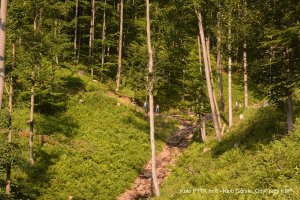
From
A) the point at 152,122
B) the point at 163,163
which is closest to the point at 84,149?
the point at 163,163

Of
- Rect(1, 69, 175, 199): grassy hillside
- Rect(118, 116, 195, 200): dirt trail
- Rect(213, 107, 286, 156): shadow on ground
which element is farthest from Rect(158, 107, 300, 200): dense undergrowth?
Rect(1, 69, 175, 199): grassy hillside

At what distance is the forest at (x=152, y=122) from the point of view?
13.0 metres

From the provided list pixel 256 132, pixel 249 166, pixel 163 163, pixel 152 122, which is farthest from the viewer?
pixel 163 163

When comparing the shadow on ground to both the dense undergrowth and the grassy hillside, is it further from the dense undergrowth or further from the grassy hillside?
the grassy hillside

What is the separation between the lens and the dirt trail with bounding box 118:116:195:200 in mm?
20234

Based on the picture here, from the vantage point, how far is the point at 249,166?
13.0 m

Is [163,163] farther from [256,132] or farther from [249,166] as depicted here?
[249,166]

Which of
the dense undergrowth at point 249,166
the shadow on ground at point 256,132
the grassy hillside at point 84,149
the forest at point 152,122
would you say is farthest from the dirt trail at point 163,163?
the shadow on ground at point 256,132

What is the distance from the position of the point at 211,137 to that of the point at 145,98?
42.7 feet

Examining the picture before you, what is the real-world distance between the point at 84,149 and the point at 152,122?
702cm

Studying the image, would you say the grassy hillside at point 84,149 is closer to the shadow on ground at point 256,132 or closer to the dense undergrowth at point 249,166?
the dense undergrowth at point 249,166

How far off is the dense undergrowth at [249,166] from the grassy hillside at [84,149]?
4121 millimetres

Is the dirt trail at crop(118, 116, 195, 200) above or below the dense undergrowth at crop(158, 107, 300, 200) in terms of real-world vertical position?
below

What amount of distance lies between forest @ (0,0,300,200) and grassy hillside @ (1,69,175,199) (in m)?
0.08
